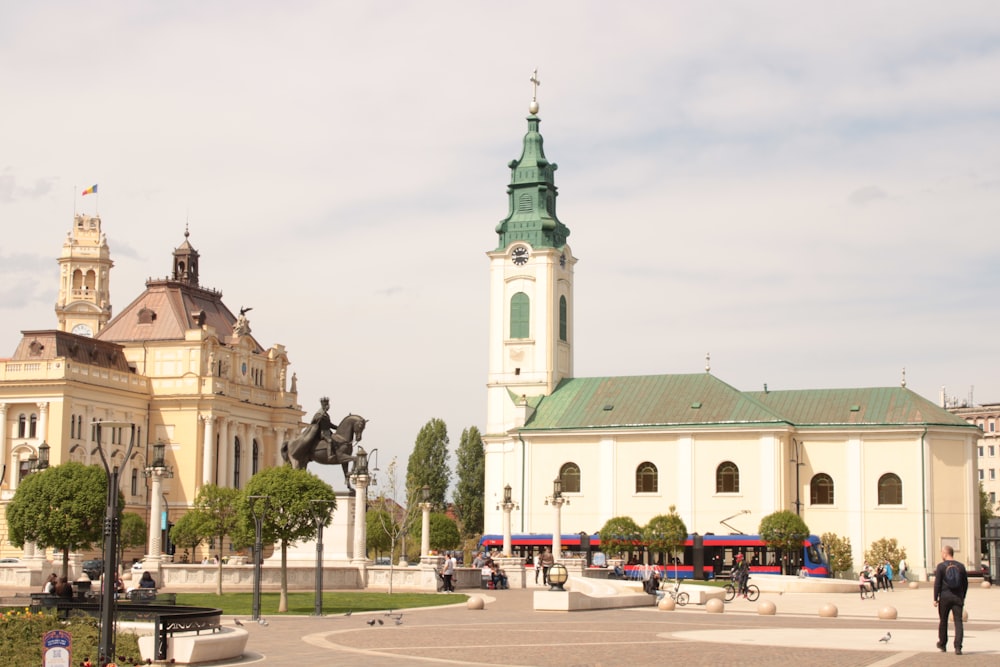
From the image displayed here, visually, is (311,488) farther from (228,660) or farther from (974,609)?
(974,609)

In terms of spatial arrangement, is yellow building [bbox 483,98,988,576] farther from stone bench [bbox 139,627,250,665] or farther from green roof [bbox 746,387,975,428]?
stone bench [bbox 139,627,250,665]

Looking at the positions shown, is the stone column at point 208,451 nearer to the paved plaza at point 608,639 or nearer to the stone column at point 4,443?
the stone column at point 4,443

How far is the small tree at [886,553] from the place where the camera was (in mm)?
85250

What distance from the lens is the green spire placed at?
103125mm

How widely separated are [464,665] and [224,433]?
86.7 m

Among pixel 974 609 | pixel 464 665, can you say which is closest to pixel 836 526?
pixel 974 609

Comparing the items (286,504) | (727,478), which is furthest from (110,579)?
(727,478)

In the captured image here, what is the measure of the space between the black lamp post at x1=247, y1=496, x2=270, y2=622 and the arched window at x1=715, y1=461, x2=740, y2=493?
54685 millimetres

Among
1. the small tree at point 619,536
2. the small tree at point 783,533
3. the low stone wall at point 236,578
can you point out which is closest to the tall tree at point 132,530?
the small tree at point 619,536

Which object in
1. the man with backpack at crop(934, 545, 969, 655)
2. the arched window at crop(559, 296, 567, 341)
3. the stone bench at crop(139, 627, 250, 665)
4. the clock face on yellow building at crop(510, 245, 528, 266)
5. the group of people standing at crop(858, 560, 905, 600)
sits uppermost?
the clock face on yellow building at crop(510, 245, 528, 266)

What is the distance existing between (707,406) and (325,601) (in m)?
53.1

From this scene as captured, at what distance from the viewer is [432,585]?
2050 inches

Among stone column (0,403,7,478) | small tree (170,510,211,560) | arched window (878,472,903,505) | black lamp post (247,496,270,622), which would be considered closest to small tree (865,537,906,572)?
arched window (878,472,903,505)

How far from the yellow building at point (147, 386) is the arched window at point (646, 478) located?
30.8m
